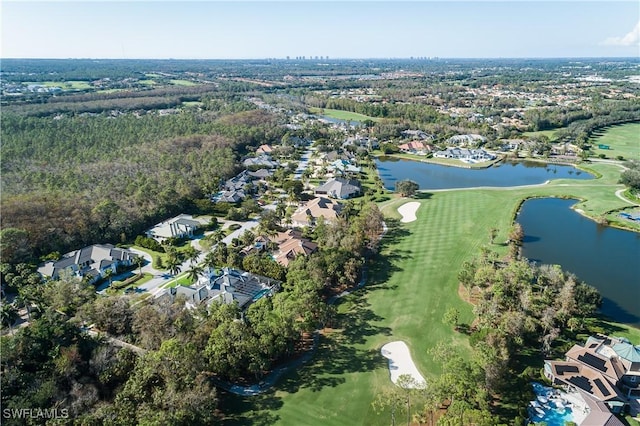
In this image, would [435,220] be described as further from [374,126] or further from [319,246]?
[374,126]

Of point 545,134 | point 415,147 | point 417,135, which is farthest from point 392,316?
point 545,134

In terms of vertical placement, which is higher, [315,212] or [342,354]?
[315,212]

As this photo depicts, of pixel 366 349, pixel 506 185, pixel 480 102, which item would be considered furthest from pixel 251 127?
pixel 480 102

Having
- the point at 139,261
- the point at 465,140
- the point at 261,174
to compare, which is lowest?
the point at 139,261

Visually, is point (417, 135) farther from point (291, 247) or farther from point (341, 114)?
point (291, 247)

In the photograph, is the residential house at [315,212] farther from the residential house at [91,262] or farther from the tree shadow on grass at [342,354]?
the residential house at [91,262]

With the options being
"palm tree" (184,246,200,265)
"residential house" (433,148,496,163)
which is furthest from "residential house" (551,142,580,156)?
"palm tree" (184,246,200,265)
